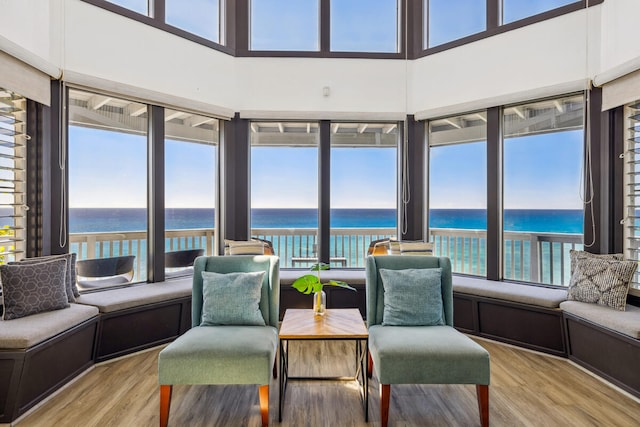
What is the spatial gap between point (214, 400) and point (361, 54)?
3.93 meters

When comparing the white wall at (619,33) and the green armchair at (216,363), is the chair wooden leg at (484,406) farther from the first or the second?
the white wall at (619,33)

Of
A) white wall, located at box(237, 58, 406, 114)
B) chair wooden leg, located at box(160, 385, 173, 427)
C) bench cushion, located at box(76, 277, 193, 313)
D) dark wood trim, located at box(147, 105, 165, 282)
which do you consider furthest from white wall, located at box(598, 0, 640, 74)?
bench cushion, located at box(76, 277, 193, 313)

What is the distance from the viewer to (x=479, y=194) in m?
→ 4.01

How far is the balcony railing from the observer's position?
3.58 m

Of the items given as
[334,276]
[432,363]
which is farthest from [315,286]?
[334,276]

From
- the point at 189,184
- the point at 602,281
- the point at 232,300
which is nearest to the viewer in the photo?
the point at 232,300

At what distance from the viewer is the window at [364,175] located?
4.36 meters

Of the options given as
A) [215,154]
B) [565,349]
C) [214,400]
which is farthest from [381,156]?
[214,400]

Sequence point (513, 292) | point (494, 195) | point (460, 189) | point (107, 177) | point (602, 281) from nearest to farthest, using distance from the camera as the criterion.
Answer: point (602, 281), point (513, 292), point (107, 177), point (494, 195), point (460, 189)

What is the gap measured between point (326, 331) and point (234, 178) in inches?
97.9

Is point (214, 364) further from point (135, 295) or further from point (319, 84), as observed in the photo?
point (319, 84)

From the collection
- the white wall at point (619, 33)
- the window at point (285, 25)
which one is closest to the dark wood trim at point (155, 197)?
the window at point (285, 25)

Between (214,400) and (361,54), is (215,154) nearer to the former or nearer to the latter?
(361,54)

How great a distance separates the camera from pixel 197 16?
395 cm
